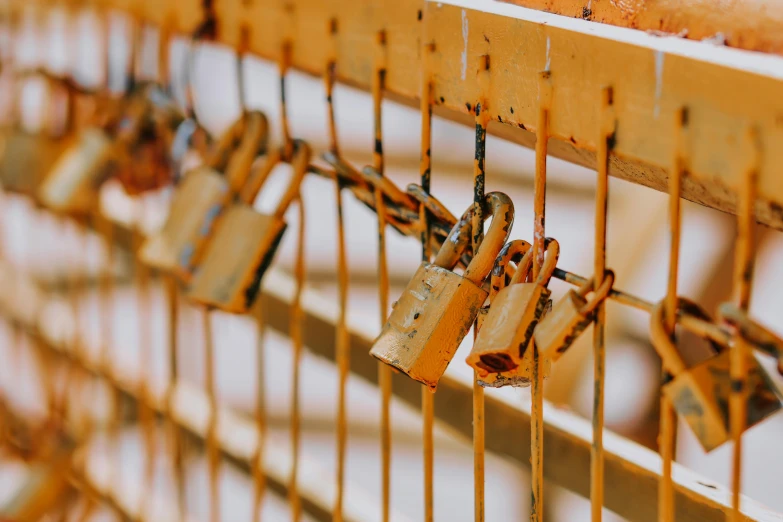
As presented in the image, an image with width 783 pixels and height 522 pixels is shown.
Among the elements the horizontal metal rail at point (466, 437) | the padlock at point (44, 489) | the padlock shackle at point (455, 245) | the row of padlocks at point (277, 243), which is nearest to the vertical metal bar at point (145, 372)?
the horizontal metal rail at point (466, 437)

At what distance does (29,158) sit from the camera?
1084 mm

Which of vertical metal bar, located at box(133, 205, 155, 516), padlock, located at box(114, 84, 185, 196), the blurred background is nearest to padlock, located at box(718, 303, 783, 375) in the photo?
padlock, located at box(114, 84, 185, 196)

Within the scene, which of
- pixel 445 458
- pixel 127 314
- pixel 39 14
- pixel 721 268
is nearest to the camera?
pixel 39 14

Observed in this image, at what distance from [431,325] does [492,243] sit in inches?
2.3

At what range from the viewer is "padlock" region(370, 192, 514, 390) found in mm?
480

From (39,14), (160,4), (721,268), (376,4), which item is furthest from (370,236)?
(376,4)

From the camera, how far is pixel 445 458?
1853 mm

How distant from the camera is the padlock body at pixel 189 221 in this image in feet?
2.27

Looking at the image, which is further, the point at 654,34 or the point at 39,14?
the point at 39,14

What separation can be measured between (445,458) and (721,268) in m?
0.79

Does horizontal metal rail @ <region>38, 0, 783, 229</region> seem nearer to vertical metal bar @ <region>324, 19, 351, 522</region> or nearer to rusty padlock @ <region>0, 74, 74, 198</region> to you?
vertical metal bar @ <region>324, 19, 351, 522</region>

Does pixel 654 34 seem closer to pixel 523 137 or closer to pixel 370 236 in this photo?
pixel 523 137

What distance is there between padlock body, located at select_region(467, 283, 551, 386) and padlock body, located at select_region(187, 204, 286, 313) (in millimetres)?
238

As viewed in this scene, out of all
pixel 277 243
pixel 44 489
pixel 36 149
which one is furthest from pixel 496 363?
pixel 44 489
